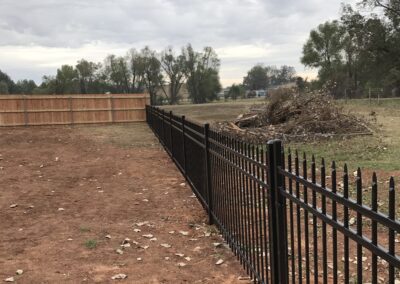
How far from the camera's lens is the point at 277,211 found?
338 centimetres

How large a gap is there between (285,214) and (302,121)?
41.0ft

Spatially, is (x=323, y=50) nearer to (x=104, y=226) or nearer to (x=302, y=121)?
(x=302, y=121)

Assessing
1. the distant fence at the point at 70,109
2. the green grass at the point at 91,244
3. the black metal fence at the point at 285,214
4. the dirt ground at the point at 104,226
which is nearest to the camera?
the black metal fence at the point at 285,214

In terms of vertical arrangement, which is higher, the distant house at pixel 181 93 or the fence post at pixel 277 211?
the distant house at pixel 181 93

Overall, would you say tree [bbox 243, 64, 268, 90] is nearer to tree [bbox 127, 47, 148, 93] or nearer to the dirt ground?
tree [bbox 127, 47, 148, 93]

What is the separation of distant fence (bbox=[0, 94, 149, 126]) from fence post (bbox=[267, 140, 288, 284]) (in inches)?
999

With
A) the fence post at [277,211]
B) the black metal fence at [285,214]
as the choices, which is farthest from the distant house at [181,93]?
the fence post at [277,211]

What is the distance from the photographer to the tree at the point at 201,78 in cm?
9912

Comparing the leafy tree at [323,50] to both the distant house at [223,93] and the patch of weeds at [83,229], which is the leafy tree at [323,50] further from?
the patch of weeds at [83,229]

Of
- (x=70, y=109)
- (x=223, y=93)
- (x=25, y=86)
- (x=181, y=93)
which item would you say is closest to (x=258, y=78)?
(x=223, y=93)

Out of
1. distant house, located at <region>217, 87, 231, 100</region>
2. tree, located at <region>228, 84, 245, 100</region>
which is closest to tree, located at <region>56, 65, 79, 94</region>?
distant house, located at <region>217, 87, 231, 100</region>

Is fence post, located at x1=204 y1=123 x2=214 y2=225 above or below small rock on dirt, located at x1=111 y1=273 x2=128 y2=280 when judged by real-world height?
above

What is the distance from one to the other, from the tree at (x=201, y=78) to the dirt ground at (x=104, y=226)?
87487 mm

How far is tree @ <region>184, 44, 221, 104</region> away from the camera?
99125 millimetres
